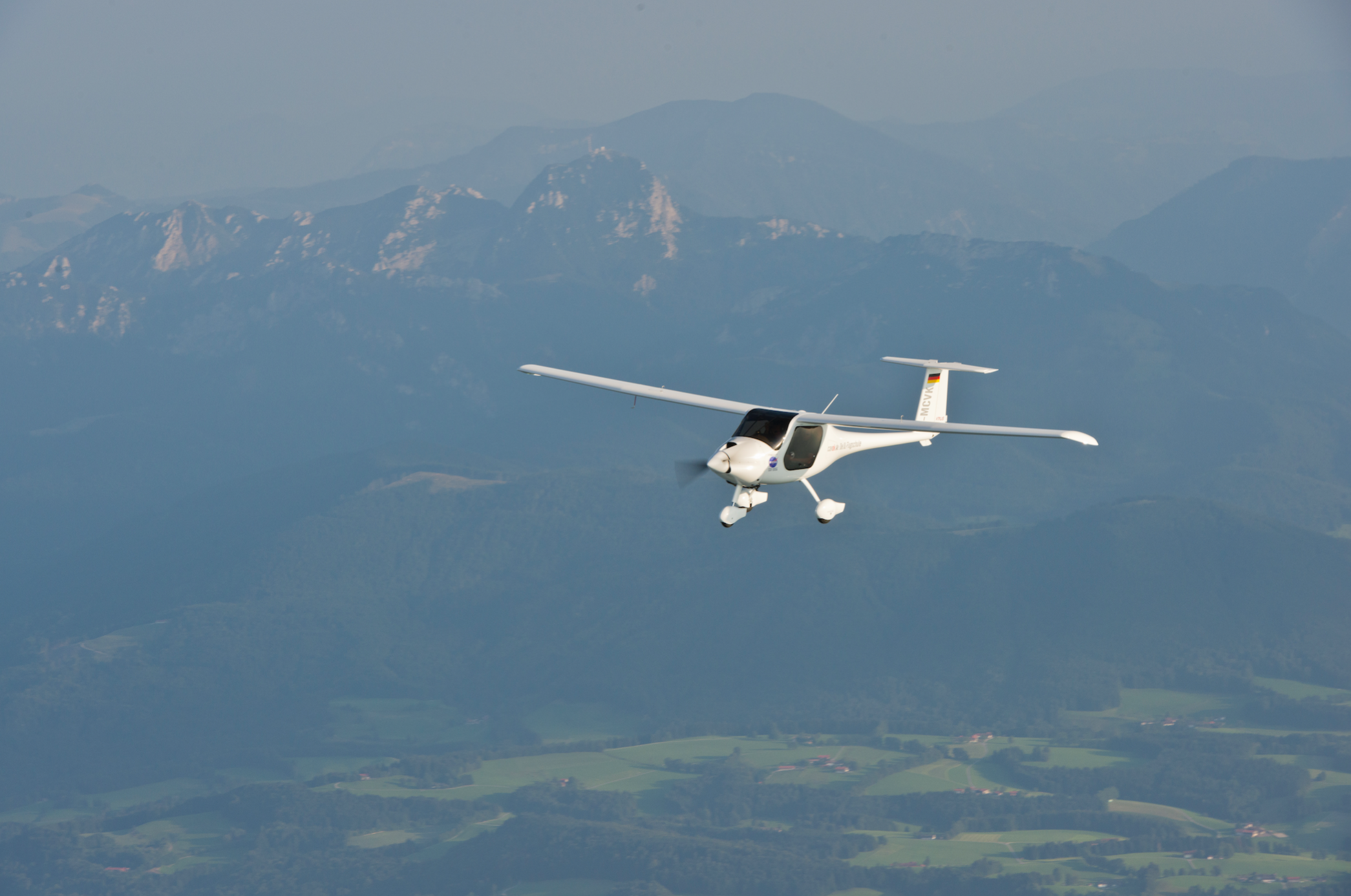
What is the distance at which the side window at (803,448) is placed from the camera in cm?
5756

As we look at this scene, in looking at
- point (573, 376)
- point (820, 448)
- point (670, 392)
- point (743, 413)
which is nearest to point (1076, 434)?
point (820, 448)

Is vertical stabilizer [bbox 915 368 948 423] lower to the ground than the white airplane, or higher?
higher

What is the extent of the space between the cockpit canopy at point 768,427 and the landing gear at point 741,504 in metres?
2.28

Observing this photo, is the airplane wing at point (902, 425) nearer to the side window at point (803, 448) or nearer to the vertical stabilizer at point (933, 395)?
the side window at point (803, 448)

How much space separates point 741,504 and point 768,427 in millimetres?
4125

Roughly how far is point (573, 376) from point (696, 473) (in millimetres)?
14438

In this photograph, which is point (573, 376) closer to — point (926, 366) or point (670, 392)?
point (670, 392)

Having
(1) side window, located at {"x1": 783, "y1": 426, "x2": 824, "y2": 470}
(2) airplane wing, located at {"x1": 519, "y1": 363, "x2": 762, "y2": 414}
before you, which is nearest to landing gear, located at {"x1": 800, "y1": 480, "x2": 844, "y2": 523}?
(1) side window, located at {"x1": 783, "y1": 426, "x2": 824, "y2": 470}

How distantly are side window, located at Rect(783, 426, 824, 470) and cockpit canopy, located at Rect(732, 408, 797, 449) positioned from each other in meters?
0.66

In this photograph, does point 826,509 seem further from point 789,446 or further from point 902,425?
point 902,425

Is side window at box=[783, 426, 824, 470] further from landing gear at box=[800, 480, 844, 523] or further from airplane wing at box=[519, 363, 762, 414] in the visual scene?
airplane wing at box=[519, 363, 762, 414]

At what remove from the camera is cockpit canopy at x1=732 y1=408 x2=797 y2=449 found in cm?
5681

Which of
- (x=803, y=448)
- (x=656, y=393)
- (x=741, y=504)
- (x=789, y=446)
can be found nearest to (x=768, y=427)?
(x=789, y=446)

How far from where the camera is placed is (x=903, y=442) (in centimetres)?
6844
